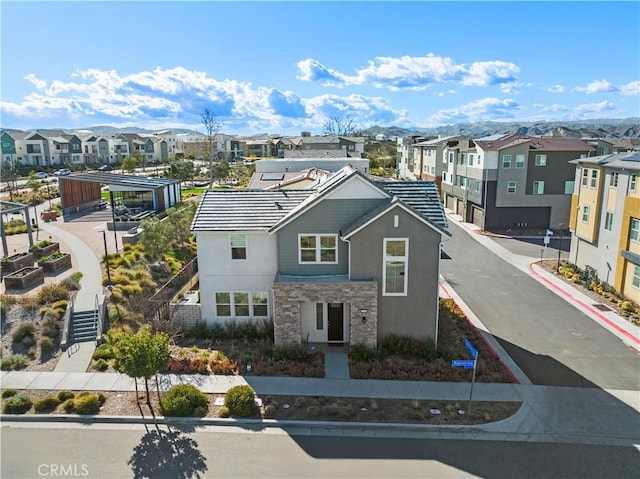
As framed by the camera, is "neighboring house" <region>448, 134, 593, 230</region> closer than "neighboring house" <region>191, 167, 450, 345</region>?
No

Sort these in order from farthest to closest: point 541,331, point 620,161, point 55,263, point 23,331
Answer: point 620,161 → point 55,263 → point 541,331 → point 23,331

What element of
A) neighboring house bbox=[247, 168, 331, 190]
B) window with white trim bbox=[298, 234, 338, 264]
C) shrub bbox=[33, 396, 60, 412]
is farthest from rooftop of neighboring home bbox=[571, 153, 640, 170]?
shrub bbox=[33, 396, 60, 412]

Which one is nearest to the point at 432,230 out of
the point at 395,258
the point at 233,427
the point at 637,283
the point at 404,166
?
the point at 395,258

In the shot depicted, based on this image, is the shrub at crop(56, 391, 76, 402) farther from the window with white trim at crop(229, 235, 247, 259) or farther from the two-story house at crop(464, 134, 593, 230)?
the two-story house at crop(464, 134, 593, 230)

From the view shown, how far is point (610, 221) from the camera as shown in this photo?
2667 cm

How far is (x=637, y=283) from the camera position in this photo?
24109 millimetres

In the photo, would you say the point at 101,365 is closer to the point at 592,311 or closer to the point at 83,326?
the point at 83,326

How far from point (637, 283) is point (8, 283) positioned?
3267 cm

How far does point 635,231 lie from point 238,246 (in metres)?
21.0

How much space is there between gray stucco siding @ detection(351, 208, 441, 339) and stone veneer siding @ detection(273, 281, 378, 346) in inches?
20.1

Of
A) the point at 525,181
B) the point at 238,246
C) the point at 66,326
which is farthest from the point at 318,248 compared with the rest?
the point at 525,181

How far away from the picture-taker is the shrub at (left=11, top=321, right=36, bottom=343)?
18406 millimetres

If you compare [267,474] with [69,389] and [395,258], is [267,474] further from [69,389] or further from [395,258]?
[395,258]

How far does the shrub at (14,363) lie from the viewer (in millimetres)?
16900
